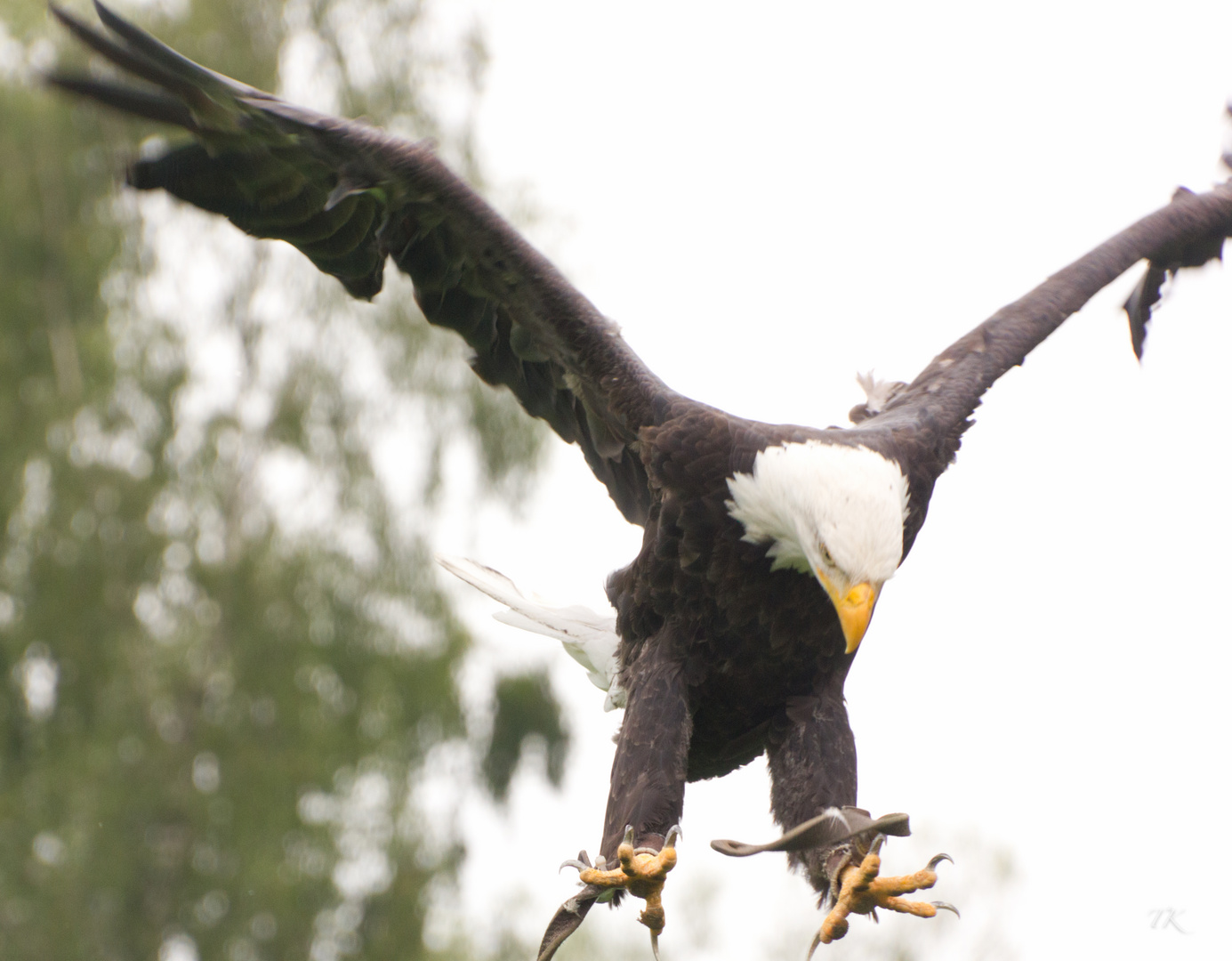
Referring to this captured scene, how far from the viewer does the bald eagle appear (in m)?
2.98

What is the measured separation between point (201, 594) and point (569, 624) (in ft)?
15.7

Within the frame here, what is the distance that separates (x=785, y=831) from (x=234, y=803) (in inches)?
214

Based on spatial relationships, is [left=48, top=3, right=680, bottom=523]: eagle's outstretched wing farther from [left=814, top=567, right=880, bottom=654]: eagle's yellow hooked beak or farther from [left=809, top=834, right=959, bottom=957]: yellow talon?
[left=809, top=834, right=959, bottom=957]: yellow talon

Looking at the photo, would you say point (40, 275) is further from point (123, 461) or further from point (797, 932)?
point (797, 932)

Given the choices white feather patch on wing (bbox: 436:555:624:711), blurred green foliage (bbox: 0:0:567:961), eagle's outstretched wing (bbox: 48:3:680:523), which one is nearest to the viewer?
eagle's outstretched wing (bbox: 48:3:680:523)

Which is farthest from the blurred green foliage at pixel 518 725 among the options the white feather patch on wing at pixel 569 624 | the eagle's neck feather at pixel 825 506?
the eagle's neck feather at pixel 825 506

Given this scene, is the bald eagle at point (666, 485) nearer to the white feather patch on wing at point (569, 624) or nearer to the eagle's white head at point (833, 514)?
the eagle's white head at point (833, 514)

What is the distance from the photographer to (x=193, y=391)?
8250 mm

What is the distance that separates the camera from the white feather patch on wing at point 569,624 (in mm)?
3971

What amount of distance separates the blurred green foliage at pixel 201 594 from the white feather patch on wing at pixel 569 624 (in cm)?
397

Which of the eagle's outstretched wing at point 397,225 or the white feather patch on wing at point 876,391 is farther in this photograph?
the white feather patch on wing at point 876,391

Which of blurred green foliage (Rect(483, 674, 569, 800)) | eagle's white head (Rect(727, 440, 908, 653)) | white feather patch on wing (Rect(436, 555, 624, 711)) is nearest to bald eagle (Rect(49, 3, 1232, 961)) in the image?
eagle's white head (Rect(727, 440, 908, 653))

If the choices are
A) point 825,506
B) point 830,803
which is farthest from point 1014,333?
Result: point 830,803

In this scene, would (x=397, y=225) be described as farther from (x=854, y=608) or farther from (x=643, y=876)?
(x=643, y=876)
